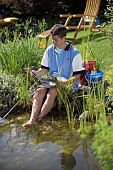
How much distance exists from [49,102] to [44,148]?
0.81m

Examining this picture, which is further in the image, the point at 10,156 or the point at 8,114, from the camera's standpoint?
the point at 8,114

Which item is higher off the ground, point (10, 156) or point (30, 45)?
point (30, 45)

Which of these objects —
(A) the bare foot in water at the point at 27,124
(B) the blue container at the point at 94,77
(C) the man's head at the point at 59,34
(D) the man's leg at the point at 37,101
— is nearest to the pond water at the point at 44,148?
(A) the bare foot in water at the point at 27,124

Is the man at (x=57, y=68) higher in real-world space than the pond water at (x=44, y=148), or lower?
higher

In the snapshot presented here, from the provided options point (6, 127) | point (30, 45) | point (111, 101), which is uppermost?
point (30, 45)

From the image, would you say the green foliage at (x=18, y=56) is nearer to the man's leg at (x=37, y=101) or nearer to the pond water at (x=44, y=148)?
the man's leg at (x=37, y=101)

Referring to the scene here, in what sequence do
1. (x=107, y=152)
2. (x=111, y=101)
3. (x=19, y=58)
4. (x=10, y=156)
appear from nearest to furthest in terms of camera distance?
(x=107, y=152)
(x=10, y=156)
(x=111, y=101)
(x=19, y=58)

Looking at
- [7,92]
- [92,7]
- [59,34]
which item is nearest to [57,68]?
[59,34]

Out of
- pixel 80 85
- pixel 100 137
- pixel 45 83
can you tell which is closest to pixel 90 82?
pixel 80 85

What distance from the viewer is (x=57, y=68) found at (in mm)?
5266

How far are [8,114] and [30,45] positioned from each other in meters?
1.30

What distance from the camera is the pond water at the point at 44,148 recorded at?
13.0 ft

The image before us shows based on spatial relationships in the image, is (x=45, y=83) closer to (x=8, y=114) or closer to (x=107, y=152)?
(x=8, y=114)

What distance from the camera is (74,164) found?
395cm
